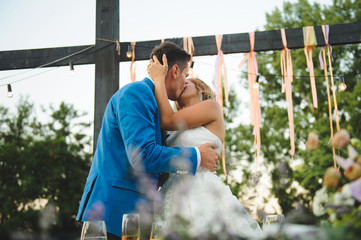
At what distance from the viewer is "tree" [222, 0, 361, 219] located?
10.5m

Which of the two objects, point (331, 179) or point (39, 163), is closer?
point (331, 179)

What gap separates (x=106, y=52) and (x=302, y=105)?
9959mm

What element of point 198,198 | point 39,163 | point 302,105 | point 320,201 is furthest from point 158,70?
point 302,105

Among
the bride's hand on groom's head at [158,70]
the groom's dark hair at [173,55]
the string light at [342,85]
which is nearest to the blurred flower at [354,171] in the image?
the bride's hand on groom's head at [158,70]

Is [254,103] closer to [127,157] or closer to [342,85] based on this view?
[342,85]

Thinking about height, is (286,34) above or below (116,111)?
above

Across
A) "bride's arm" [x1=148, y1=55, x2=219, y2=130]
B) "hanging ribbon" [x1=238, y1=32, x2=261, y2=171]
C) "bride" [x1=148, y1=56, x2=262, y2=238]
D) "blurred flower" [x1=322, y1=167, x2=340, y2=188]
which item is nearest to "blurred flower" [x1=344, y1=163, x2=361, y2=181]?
"blurred flower" [x1=322, y1=167, x2=340, y2=188]

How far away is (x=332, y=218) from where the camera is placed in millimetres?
736

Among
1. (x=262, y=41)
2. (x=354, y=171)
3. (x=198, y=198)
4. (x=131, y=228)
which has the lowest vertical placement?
(x=198, y=198)

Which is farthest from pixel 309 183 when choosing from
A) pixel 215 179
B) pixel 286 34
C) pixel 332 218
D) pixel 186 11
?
pixel 332 218

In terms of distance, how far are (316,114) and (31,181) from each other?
9336 millimetres

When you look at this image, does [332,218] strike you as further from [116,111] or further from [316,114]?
[316,114]

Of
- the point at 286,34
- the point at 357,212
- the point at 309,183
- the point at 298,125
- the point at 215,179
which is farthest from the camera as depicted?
the point at 298,125

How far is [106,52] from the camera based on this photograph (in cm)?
347
